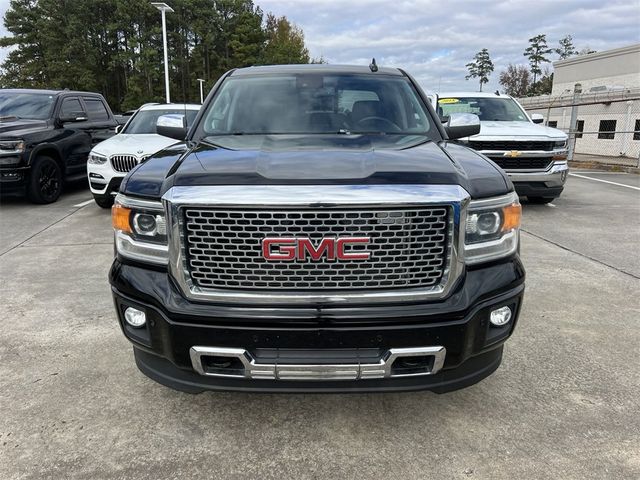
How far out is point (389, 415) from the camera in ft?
8.82

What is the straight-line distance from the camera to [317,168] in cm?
222

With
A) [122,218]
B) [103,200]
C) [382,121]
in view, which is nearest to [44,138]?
[103,200]

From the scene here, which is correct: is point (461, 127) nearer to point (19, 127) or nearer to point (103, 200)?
point (103, 200)

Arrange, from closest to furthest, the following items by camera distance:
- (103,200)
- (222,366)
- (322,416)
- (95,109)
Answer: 1. (222,366)
2. (322,416)
3. (103,200)
4. (95,109)

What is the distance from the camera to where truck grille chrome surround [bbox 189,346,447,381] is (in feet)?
6.89

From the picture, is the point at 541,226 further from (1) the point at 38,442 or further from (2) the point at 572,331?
(1) the point at 38,442

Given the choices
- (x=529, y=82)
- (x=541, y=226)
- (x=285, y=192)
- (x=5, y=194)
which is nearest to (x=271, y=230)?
(x=285, y=192)

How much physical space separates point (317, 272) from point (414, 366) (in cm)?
59

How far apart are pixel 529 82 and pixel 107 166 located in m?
81.3

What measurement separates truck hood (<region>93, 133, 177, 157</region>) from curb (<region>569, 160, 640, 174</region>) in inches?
502

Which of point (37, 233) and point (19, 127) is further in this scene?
point (19, 127)

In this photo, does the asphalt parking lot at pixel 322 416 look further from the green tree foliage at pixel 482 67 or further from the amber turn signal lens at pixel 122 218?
the green tree foliage at pixel 482 67

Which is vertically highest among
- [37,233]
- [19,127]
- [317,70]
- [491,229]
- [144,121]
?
[317,70]

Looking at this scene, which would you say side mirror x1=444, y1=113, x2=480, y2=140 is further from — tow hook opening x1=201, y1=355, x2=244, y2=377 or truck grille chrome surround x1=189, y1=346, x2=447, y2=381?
tow hook opening x1=201, y1=355, x2=244, y2=377
